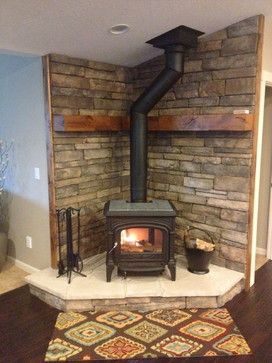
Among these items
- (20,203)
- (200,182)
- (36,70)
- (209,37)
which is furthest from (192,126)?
(20,203)

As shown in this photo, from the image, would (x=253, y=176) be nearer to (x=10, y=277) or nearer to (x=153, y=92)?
(x=153, y=92)

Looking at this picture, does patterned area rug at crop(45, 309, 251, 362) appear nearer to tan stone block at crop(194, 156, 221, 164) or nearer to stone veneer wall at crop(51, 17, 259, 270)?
stone veneer wall at crop(51, 17, 259, 270)

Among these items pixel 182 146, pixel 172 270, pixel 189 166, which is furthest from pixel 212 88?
pixel 172 270

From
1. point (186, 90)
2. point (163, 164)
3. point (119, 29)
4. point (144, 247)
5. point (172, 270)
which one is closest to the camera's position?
point (119, 29)

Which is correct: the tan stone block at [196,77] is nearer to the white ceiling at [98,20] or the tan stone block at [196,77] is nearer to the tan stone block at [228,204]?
the white ceiling at [98,20]

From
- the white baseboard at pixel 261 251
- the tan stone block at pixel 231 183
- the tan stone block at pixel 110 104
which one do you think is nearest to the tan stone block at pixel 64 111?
the tan stone block at pixel 110 104

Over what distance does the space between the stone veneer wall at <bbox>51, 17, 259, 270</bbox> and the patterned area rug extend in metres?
0.78

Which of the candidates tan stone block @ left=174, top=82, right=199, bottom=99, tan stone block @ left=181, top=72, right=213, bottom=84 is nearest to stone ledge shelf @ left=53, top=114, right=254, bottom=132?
tan stone block @ left=174, top=82, right=199, bottom=99

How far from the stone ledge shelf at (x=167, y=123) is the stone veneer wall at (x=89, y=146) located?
0.43 feet

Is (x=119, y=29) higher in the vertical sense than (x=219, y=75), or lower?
higher

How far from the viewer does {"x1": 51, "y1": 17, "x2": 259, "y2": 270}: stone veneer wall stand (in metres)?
2.92

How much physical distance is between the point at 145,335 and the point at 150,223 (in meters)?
0.89

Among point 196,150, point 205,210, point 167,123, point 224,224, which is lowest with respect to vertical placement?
point 224,224

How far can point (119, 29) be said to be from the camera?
265 centimetres
